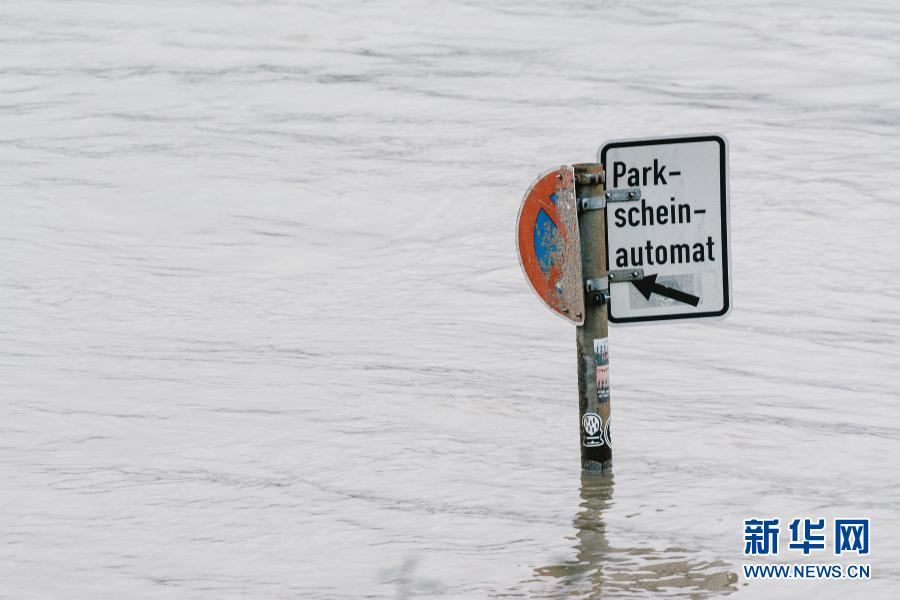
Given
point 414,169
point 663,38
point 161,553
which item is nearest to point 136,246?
point 414,169

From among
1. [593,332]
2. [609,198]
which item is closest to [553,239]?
[609,198]

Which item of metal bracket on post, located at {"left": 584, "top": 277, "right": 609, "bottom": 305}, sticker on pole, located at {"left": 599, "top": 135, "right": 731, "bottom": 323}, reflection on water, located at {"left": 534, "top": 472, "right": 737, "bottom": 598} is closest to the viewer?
reflection on water, located at {"left": 534, "top": 472, "right": 737, "bottom": 598}

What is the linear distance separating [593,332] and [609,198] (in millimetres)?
480

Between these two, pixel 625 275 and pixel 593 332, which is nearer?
pixel 625 275

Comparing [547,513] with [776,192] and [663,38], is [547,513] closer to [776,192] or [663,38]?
[776,192]

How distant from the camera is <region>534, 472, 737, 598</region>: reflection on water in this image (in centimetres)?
428

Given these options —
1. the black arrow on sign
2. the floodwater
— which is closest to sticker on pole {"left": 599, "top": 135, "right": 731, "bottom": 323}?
the black arrow on sign

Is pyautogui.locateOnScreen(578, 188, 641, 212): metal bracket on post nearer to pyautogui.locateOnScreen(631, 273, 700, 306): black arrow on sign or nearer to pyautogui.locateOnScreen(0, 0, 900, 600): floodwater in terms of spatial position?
pyautogui.locateOnScreen(631, 273, 700, 306): black arrow on sign

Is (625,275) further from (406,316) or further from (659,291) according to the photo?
(406,316)

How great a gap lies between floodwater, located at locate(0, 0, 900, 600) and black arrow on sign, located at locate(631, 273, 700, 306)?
754 millimetres

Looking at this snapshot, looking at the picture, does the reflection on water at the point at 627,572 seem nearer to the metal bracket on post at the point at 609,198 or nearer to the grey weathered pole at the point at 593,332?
the grey weathered pole at the point at 593,332

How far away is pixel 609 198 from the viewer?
4809mm

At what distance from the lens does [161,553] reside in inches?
185

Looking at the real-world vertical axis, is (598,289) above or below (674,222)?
below
